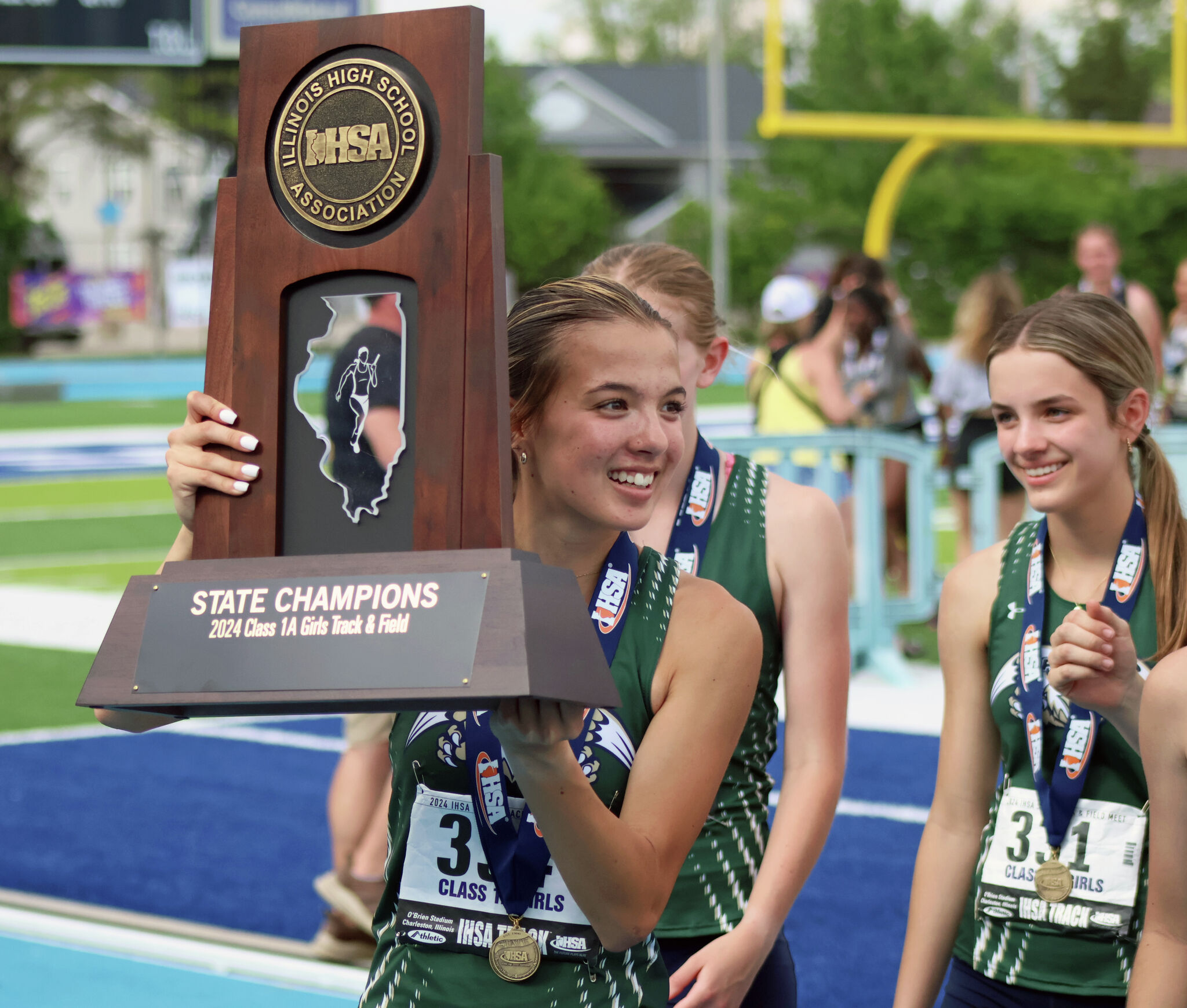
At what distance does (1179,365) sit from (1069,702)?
7.64 m

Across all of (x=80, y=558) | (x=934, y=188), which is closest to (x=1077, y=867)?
(x=80, y=558)

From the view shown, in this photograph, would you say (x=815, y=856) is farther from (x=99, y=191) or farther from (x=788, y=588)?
(x=99, y=191)

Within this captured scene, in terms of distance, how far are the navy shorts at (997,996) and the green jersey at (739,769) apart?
385 mm

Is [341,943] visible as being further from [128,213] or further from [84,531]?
[128,213]

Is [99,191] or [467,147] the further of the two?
[99,191]

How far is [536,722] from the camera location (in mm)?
1709

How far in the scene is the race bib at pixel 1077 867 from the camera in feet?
8.00

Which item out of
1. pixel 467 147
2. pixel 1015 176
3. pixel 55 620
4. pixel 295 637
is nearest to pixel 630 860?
pixel 295 637

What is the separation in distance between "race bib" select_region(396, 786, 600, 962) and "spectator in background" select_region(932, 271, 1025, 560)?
22.9 ft

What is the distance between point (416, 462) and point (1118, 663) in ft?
3.71

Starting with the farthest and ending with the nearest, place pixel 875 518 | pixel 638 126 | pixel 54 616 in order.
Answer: pixel 638 126, pixel 54 616, pixel 875 518

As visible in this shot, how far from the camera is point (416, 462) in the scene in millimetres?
1886

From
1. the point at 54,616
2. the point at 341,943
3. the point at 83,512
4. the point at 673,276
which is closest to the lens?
the point at 673,276

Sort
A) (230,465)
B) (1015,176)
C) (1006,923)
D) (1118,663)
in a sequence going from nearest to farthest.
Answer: (230,465), (1118,663), (1006,923), (1015,176)
